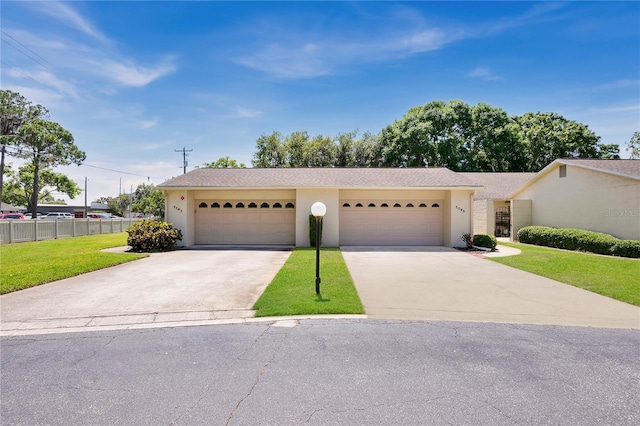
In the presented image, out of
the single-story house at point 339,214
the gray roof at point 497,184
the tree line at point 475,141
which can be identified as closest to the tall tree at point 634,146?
the tree line at point 475,141

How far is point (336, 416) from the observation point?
106 inches

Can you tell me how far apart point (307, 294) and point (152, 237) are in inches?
393

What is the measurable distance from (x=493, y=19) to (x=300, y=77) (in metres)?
8.30

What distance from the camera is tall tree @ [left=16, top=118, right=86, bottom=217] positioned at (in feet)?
101

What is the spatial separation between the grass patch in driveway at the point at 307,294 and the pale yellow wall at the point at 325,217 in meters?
5.52

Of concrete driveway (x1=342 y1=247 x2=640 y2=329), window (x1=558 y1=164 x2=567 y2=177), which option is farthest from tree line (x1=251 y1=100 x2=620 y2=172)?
concrete driveway (x1=342 y1=247 x2=640 y2=329)

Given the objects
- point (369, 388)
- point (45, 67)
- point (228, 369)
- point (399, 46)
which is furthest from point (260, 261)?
point (45, 67)

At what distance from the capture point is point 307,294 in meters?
6.43

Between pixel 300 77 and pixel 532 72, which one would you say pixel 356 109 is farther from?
pixel 532 72

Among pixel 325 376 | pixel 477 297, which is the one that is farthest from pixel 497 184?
pixel 325 376

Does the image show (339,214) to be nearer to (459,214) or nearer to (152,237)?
(459,214)

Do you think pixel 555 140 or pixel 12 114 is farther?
pixel 555 140

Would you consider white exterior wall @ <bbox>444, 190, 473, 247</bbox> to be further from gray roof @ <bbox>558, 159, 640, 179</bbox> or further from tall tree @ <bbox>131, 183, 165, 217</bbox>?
tall tree @ <bbox>131, 183, 165, 217</bbox>

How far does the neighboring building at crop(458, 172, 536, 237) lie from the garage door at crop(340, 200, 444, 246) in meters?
5.40
